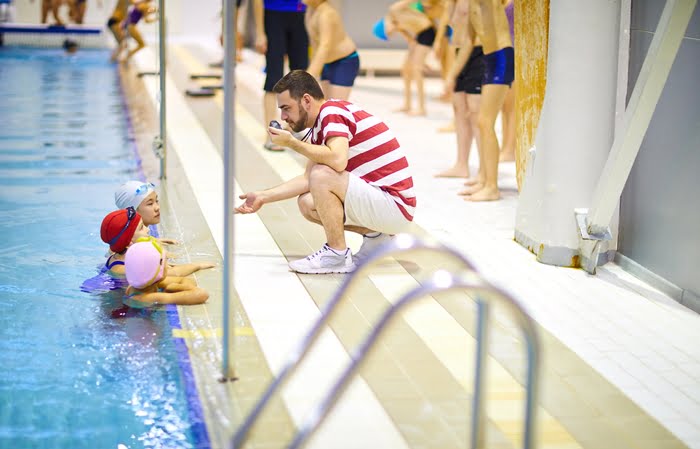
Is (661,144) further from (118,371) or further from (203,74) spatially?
(203,74)

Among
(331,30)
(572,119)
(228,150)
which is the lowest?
(572,119)

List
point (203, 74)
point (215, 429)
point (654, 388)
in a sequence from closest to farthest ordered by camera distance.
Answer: point (215, 429) → point (654, 388) → point (203, 74)

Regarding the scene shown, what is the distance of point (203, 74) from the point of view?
1546cm

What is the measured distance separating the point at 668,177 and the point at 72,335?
325 centimetres

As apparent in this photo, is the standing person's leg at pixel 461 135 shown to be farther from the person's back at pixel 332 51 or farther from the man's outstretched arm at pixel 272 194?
the man's outstretched arm at pixel 272 194

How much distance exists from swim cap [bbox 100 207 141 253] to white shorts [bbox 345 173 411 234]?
1.16 m

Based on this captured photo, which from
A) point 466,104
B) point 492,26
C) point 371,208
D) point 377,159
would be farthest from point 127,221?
point 466,104

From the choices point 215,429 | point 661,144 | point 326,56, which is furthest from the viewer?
point 326,56

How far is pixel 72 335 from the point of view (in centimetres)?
445

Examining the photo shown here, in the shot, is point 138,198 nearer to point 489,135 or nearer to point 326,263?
point 326,263

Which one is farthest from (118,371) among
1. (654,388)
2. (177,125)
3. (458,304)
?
(177,125)

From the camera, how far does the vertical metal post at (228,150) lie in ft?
11.6

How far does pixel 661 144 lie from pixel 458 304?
1496 mm

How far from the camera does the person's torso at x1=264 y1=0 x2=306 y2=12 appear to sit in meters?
9.10
